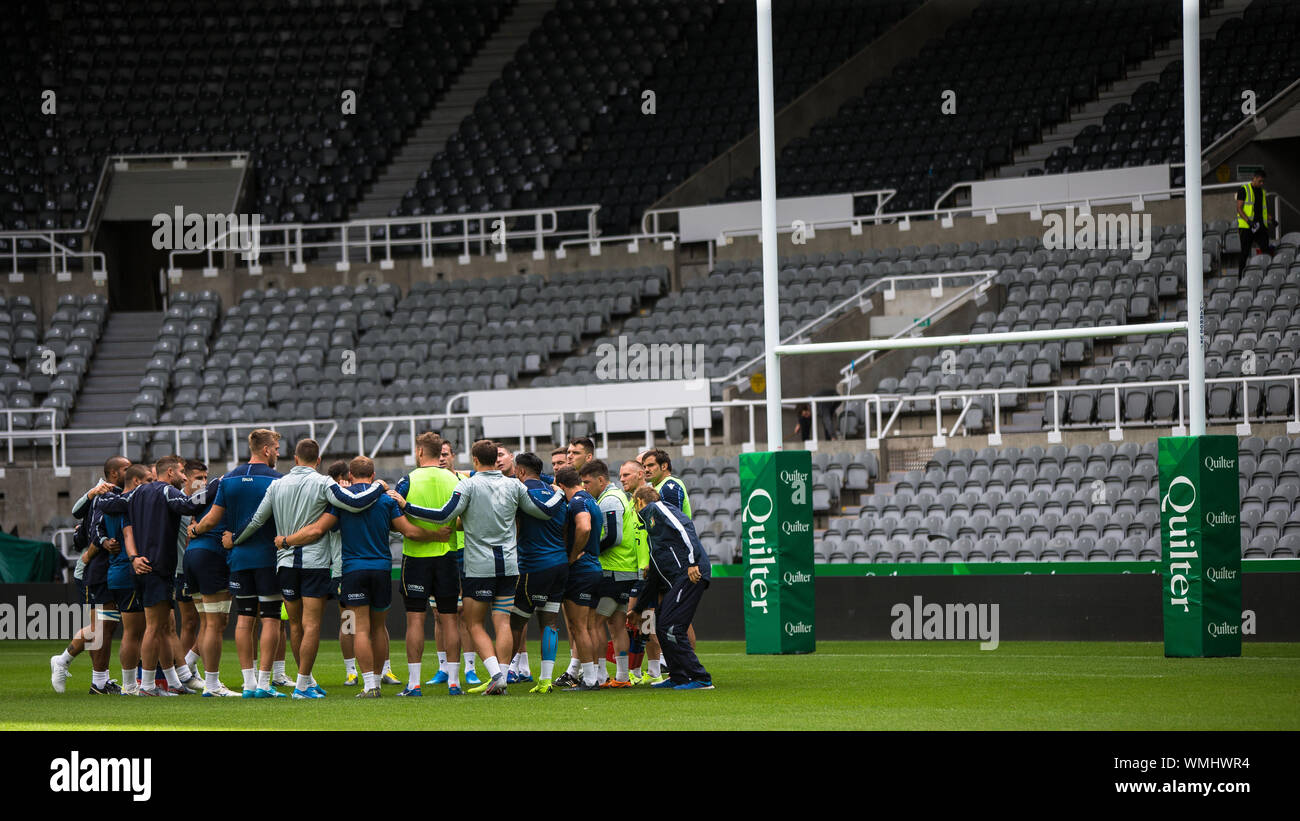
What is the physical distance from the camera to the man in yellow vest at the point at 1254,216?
21953mm

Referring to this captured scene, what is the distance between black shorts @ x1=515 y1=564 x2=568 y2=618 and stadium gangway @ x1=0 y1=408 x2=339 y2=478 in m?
11.5

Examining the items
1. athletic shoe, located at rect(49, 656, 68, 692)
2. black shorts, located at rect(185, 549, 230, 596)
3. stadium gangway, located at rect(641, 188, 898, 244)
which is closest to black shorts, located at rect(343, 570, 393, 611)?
black shorts, located at rect(185, 549, 230, 596)

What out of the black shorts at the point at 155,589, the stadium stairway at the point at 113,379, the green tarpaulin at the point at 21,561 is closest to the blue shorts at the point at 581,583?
the black shorts at the point at 155,589

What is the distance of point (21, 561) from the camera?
21.7 metres

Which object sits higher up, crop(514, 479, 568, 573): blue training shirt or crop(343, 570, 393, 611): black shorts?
crop(514, 479, 568, 573): blue training shirt

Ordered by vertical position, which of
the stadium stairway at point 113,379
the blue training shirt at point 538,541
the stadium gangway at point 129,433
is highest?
the stadium stairway at point 113,379

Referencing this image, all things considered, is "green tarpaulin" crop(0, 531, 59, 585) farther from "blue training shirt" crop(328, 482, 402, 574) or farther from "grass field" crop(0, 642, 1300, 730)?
"blue training shirt" crop(328, 482, 402, 574)

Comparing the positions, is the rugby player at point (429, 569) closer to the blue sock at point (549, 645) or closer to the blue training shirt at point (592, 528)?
the blue sock at point (549, 645)

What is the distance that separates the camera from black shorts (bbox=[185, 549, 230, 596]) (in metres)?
12.7

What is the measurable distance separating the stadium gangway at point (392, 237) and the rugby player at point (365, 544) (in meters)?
15.7

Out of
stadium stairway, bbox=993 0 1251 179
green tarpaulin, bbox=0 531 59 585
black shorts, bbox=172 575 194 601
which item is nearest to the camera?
black shorts, bbox=172 575 194 601

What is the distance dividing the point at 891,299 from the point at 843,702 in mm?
13530

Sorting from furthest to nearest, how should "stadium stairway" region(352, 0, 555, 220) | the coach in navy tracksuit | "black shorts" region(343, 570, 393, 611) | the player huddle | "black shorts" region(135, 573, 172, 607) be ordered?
"stadium stairway" region(352, 0, 555, 220) → "black shorts" region(135, 573, 172, 607) → the coach in navy tracksuit → the player huddle → "black shorts" region(343, 570, 393, 611)

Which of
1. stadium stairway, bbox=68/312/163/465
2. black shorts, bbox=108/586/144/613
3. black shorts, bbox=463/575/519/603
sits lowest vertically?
black shorts, bbox=108/586/144/613
